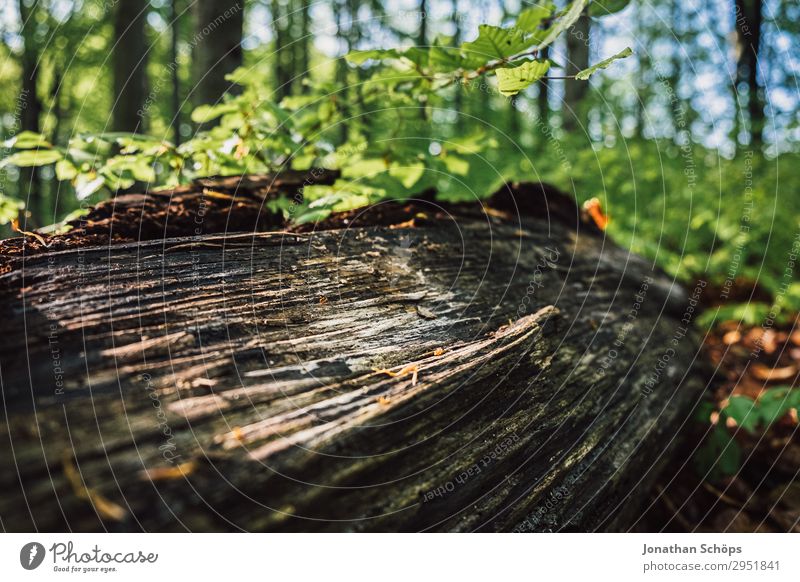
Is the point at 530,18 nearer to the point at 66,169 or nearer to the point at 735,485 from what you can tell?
the point at 66,169

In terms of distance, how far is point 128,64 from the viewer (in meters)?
5.02

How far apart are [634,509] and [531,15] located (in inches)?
73.2

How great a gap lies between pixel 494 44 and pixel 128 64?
4928 mm

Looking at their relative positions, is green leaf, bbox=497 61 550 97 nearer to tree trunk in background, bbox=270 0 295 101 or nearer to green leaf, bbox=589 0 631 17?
green leaf, bbox=589 0 631 17

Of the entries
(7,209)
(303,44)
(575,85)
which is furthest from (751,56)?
(303,44)

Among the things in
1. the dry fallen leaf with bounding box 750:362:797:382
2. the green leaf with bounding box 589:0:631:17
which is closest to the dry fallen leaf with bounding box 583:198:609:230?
the green leaf with bounding box 589:0:631:17

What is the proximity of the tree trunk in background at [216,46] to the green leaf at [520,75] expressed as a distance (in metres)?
2.43

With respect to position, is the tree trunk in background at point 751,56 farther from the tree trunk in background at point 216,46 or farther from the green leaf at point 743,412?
the tree trunk in background at point 216,46

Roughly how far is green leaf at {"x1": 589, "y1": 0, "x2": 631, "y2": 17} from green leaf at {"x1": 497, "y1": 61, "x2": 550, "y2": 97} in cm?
77

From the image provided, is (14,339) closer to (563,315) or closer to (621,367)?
(563,315)

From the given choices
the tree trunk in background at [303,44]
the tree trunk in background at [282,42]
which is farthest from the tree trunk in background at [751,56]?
the tree trunk in background at [303,44]

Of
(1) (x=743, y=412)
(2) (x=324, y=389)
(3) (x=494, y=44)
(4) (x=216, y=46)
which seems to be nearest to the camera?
(2) (x=324, y=389)

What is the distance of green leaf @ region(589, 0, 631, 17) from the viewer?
1968 mm

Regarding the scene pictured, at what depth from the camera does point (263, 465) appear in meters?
0.98
